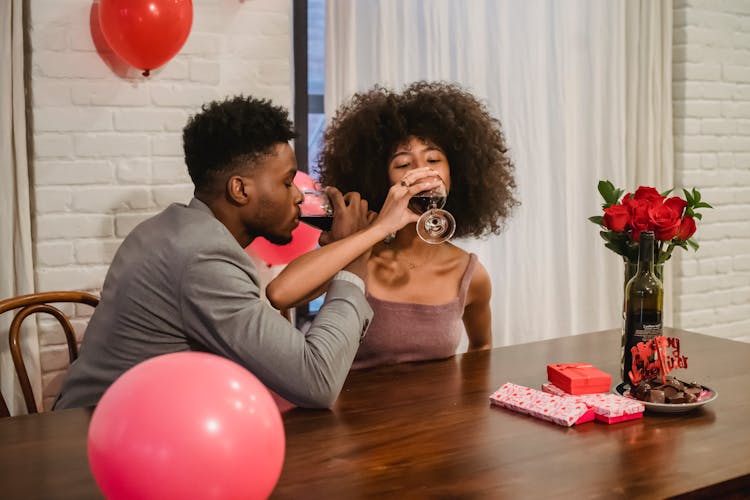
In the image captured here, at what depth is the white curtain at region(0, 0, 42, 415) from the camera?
2455 millimetres

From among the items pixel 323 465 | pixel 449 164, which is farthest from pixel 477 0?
pixel 323 465

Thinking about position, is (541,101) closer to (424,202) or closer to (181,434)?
(424,202)

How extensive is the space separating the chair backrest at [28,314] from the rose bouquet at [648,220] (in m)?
1.30

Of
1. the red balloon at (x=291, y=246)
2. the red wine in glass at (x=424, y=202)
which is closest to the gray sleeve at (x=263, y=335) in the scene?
the red wine in glass at (x=424, y=202)

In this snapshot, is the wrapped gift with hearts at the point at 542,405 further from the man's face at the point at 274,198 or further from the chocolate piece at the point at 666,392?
the man's face at the point at 274,198

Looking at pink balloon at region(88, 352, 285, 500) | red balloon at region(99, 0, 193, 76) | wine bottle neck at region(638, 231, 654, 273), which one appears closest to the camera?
pink balloon at region(88, 352, 285, 500)

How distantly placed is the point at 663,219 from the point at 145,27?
59.0 inches

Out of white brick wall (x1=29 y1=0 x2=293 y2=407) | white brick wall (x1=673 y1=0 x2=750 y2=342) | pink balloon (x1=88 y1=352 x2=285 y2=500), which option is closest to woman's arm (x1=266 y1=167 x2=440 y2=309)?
pink balloon (x1=88 y1=352 x2=285 y2=500)

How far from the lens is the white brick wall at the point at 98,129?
2.56 metres

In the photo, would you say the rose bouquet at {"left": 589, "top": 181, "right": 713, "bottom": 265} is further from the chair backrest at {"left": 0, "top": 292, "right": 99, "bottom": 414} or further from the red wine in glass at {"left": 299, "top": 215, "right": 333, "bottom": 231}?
the chair backrest at {"left": 0, "top": 292, "right": 99, "bottom": 414}

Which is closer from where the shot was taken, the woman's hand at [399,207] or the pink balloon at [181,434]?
the pink balloon at [181,434]

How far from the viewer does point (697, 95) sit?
3850 mm

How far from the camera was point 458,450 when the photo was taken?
134cm

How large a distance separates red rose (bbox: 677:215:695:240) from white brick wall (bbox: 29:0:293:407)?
1.61 metres
